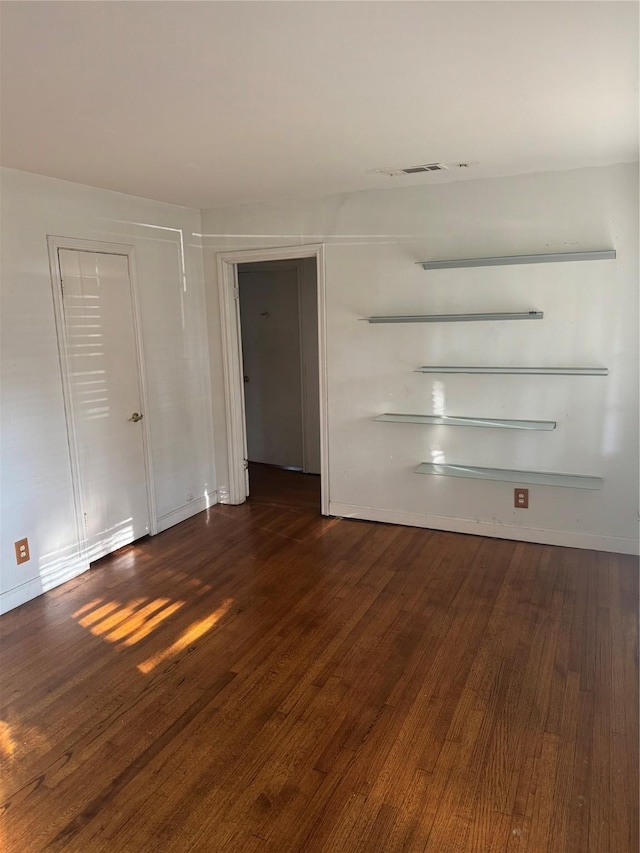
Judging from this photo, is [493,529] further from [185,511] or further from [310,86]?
[310,86]

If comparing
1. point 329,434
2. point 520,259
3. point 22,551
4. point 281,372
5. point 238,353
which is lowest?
point 22,551

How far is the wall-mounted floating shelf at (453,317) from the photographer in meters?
3.69

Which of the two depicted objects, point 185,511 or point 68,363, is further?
point 185,511

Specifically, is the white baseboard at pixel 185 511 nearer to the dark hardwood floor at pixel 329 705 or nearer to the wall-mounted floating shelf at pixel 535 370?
the dark hardwood floor at pixel 329 705

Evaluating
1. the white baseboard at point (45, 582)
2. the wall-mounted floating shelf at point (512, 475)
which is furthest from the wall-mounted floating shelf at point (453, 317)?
the white baseboard at point (45, 582)

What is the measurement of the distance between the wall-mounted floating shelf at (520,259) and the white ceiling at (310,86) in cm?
51

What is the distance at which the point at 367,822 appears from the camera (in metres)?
1.88

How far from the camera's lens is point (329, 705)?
243cm

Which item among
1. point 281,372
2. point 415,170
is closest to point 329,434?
point 281,372

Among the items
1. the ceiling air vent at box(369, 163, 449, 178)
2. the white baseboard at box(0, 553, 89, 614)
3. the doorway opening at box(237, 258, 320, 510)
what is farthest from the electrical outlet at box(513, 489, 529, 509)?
the white baseboard at box(0, 553, 89, 614)

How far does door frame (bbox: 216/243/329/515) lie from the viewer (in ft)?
14.3

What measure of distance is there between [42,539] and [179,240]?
7.80 ft

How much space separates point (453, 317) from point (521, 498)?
1.30 m

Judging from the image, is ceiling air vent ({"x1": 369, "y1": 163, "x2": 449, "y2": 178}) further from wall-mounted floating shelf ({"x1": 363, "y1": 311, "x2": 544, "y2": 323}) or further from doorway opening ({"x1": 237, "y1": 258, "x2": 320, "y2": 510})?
doorway opening ({"x1": 237, "y1": 258, "x2": 320, "y2": 510})
